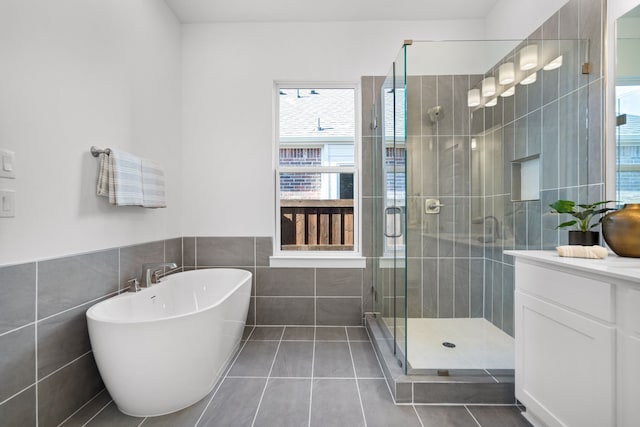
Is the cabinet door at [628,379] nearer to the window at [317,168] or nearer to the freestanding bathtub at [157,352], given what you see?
the freestanding bathtub at [157,352]

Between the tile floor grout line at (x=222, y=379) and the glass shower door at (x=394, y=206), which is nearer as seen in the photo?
the tile floor grout line at (x=222, y=379)

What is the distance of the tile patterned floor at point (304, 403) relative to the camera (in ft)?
4.90

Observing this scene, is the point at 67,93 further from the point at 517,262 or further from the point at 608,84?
the point at 608,84

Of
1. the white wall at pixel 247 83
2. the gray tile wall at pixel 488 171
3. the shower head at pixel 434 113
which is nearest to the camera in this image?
the gray tile wall at pixel 488 171

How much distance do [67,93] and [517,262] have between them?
2431mm

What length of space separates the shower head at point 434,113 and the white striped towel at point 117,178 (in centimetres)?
200

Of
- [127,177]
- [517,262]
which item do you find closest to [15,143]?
[127,177]

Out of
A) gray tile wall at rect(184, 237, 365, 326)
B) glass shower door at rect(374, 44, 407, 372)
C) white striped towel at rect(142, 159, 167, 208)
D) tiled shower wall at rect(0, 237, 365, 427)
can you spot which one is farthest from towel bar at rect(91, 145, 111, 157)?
glass shower door at rect(374, 44, 407, 372)

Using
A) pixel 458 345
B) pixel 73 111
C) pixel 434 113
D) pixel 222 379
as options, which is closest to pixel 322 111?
pixel 434 113

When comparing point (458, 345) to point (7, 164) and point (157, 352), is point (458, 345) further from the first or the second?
point (7, 164)

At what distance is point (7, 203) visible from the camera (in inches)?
48.1

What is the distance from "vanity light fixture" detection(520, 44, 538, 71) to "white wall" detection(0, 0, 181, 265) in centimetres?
260

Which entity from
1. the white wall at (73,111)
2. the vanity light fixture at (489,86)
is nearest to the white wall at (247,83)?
the white wall at (73,111)

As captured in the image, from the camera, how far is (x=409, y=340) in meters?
1.94
